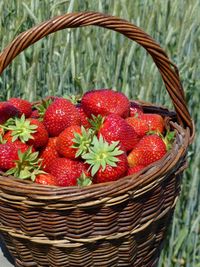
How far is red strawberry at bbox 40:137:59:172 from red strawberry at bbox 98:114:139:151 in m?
0.08

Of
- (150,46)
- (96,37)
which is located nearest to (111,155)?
(150,46)

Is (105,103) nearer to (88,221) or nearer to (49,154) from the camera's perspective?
(49,154)

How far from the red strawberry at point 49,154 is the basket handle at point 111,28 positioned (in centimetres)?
16

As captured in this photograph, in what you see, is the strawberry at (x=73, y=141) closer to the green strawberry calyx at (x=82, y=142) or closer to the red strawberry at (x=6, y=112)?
the green strawberry calyx at (x=82, y=142)

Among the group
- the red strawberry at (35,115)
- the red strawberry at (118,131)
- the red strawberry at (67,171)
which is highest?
the red strawberry at (118,131)

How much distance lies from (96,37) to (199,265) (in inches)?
20.8

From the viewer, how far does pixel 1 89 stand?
57.1 inches

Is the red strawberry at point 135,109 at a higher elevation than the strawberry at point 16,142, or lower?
higher

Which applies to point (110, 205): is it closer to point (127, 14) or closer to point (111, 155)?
point (111, 155)

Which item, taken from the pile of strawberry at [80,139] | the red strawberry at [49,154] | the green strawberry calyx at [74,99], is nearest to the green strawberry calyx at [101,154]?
the pile of strawberry at [80,139]

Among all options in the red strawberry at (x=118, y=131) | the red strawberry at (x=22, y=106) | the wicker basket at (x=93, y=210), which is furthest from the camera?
the red strawberry at (x=22, y=106)

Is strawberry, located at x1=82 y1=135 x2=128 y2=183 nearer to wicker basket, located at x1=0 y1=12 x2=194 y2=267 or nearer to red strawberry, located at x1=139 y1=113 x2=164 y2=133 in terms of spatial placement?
wicker basket, located at x1=0 y1=12 x2=194 y2=267

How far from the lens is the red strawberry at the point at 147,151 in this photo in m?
0.91

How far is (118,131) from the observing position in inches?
35.5
